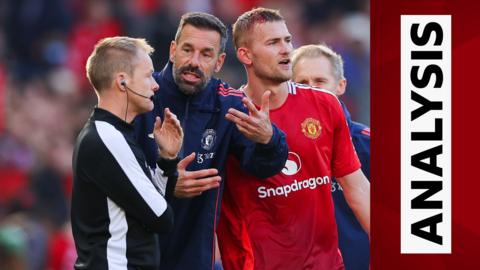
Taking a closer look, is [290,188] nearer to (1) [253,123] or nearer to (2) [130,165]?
(1) [253,123]

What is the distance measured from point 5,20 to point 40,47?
0.60 meters

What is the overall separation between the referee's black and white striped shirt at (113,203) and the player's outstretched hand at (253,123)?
67 cm

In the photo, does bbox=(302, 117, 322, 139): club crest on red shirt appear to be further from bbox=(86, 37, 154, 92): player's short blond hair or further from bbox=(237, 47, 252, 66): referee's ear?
bbox=(86, 37, 154, 92): player's short blond hair

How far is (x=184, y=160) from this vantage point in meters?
6.34

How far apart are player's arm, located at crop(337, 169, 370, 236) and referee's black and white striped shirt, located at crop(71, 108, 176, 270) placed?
156 centimetres

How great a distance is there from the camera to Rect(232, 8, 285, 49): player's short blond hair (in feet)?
23.4

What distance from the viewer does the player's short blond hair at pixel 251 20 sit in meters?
7.13

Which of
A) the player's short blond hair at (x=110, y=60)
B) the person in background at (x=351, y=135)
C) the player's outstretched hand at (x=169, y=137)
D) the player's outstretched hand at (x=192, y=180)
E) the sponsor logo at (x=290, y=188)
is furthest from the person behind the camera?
the person in background at (x=351, y=135)

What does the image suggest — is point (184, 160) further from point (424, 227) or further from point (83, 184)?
point (424, 227)

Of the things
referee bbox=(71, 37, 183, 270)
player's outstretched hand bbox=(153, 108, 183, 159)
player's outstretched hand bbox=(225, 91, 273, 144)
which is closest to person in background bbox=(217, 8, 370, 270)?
player's outstretched hand bbox=(225, 91, 273, 144)

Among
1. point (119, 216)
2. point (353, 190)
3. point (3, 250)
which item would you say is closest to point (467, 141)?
point (353, 190)

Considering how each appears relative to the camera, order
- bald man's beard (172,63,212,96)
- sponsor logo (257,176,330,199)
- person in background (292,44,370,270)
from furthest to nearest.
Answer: person in background (292,44,370,270) → sponsor logo (257,176,330,199) → bald man's beard (172,63,212,96)

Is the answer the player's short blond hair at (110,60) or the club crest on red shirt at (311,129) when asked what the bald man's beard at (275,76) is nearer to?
the club crest on red shirt at (311,129)

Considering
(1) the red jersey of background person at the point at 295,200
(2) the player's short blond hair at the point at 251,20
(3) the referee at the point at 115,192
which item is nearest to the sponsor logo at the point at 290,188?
(1) the red jersey of background person at the point at 295,200
